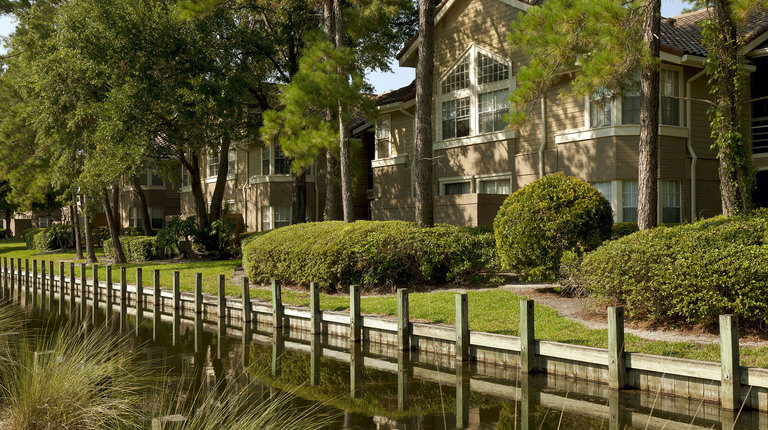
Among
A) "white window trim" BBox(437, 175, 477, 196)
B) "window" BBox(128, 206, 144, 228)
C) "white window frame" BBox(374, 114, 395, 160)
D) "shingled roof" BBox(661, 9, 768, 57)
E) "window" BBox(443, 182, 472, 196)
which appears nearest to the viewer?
"shingled roof" BBox(661, 9, 768, 57)

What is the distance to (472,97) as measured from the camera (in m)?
26.6

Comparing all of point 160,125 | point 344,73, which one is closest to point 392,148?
point 344,73

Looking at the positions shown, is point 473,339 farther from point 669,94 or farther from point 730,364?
point 669,94

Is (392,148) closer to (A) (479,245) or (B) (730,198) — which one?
(A) (479,245)

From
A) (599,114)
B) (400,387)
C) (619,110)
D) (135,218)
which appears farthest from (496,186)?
(135,218)

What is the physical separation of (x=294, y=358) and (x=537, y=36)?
377 inches

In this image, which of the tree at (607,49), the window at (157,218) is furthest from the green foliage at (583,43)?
the window at (157,218)

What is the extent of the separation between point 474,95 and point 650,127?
11.4 meters

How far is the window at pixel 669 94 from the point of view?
71.9 feet

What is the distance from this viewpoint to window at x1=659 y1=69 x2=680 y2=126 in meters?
21.9

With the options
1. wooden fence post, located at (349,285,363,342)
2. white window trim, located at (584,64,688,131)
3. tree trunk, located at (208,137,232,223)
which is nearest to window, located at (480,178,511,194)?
white window trim, located at (584,64,688,131)

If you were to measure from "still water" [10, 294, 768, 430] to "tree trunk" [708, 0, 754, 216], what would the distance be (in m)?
7.34

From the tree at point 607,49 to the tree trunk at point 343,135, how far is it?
8011 millimetres

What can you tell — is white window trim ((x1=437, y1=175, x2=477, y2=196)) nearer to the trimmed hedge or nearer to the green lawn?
the trimmed hedge
